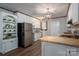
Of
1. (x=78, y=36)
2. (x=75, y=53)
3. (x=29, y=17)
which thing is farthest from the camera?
(x=29, y=17)

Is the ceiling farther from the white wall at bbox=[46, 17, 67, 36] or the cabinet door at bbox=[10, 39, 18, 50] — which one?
the cabinet door at bbox=[10, 39, 18, 50]

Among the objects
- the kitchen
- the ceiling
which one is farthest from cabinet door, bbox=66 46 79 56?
the ceiling

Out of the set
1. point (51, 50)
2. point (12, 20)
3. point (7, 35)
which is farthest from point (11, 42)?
point (51, 50)

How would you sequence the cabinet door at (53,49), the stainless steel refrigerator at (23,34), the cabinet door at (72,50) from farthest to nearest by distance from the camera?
1. the stainless steel refrigerator at (23,34)
2. the cabinet door at (53,49)
3. the cabinet door at (72,50)

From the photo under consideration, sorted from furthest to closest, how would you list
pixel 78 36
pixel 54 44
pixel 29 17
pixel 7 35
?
1. pixel 7 35
2. pixel 29 17
3. pixel 78 36
4. pixel 54 44

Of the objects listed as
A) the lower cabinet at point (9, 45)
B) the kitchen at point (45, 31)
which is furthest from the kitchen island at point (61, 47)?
the lower cabinet at point (9, 45)

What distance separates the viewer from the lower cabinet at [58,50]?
1099 mm

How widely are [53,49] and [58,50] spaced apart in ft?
0.32

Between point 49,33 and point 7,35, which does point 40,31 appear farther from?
point 7,35

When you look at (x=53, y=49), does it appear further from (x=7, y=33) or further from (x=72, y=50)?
(x=7, y=33)

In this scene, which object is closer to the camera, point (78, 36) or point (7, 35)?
point (78, 36)

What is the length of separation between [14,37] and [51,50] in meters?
1.49

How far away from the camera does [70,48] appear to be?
1.11m

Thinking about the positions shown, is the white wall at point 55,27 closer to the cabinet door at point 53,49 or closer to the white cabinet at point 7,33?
the cabinet door at point 53,49
